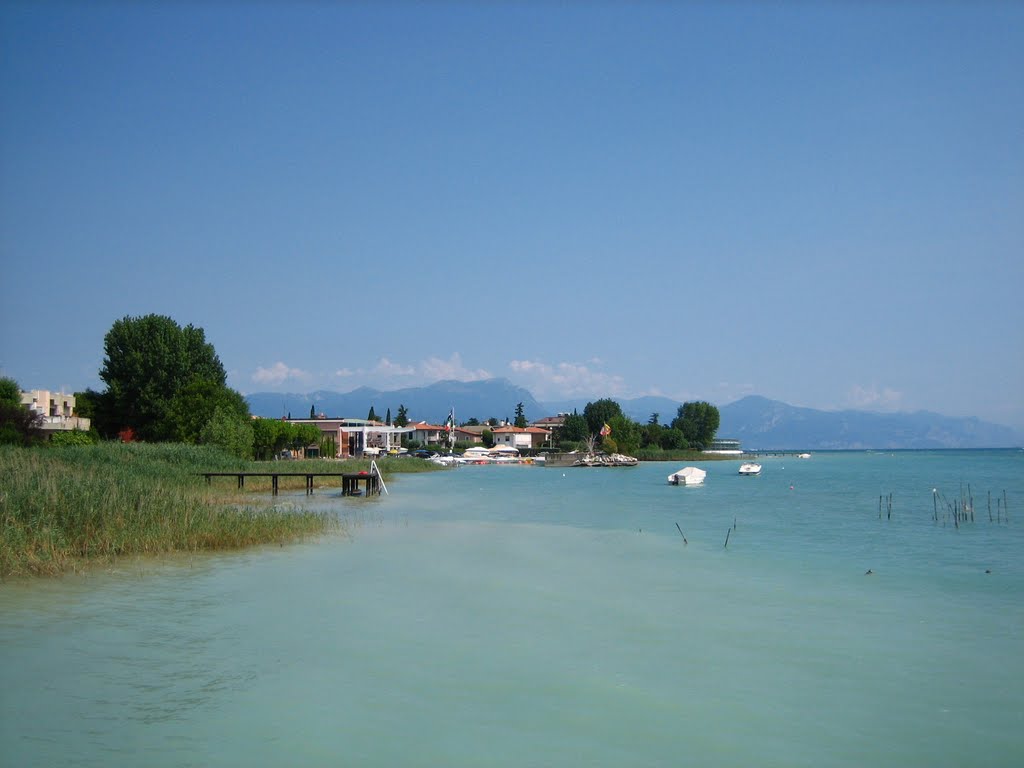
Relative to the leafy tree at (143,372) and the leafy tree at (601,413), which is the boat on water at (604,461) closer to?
the leafy tree at (601,413)

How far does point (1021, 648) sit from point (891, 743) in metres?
5.43

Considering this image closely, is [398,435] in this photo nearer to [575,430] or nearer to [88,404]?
[575,430]

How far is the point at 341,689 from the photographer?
407 inches

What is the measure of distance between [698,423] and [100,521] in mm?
141296

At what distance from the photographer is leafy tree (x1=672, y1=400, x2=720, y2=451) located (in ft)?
492

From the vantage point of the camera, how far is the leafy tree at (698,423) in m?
150

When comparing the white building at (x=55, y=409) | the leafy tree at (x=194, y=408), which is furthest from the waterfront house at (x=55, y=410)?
the leafy tree at (x=194, y=408)

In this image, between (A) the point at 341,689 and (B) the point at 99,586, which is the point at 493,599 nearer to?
(A) the point at 341,689

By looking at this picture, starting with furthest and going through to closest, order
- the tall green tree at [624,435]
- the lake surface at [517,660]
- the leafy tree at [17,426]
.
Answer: the tall green tree at [624,435] → the leafy tree at [17,426] → the lake surface at [517,660]

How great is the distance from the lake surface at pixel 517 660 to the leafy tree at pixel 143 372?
45.6 metres

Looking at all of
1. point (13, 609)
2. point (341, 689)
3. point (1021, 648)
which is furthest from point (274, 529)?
point (1021, 648)

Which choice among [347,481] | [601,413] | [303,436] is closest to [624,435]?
[601,413]

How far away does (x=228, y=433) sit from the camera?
176 ft

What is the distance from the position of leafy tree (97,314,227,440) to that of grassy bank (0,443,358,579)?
121ft
